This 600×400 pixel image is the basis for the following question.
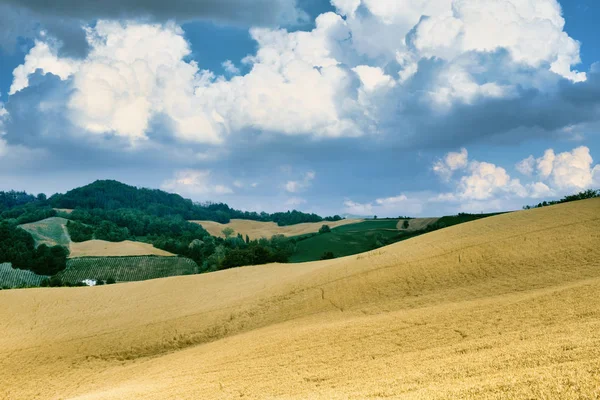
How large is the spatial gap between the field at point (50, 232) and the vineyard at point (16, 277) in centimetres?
3661

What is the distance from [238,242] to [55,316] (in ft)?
375

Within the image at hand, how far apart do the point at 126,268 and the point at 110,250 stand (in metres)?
19.5

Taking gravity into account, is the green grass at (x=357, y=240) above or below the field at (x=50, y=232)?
below

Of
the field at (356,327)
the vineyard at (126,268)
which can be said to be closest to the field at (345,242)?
the vineyard at (126,268)

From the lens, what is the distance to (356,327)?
25.6 meters

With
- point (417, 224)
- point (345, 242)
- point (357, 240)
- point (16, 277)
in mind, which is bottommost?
point (16, 277)

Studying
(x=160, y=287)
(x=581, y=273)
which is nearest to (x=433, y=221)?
(x=160, y=287)

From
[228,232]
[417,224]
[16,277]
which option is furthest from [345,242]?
[228,232]

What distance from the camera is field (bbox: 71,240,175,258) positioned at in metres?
127

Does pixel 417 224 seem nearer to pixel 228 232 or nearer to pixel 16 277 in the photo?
pixel 228 232

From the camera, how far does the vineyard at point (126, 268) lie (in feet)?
352

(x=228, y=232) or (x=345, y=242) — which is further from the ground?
(x=228, y=232)

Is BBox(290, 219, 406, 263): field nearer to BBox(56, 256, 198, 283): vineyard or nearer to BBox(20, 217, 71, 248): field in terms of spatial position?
BBox(56, 256, 198, 283): vineyard

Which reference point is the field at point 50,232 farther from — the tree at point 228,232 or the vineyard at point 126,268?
the tree at point 228,232
